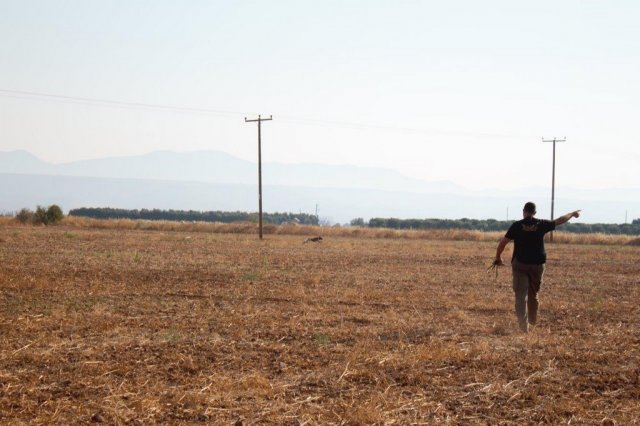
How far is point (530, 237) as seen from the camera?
1348 cm

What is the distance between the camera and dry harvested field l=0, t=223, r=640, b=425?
8.39 m

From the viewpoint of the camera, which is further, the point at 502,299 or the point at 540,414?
the point at 502,299

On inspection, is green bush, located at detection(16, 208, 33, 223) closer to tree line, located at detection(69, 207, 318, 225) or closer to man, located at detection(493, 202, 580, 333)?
tree line, located at detection(69, 207, 318, 225)

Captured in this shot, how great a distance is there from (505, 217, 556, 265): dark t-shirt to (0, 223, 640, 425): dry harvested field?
4.31 feet

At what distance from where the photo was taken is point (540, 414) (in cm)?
832

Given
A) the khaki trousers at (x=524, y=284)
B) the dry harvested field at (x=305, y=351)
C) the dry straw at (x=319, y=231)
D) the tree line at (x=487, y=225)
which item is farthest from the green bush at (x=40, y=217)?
the khaki trousers at (x=524, y=284)

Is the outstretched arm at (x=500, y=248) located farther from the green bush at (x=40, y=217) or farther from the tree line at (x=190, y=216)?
the tree line at (x=190, y=216)

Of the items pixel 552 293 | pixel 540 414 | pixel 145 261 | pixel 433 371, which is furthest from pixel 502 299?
pixel 145 261

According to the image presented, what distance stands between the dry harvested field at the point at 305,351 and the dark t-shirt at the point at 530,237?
1312 mm

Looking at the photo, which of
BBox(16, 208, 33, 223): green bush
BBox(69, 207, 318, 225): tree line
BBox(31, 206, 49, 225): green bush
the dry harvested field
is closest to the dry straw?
BBox(16, 208, 33, 223): green bush

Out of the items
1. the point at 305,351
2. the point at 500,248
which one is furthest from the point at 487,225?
the point at 305,351

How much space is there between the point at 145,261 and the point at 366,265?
7862 mm

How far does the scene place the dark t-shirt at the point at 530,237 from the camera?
44.0ft

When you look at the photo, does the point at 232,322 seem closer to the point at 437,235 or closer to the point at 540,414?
the point at 540,414
